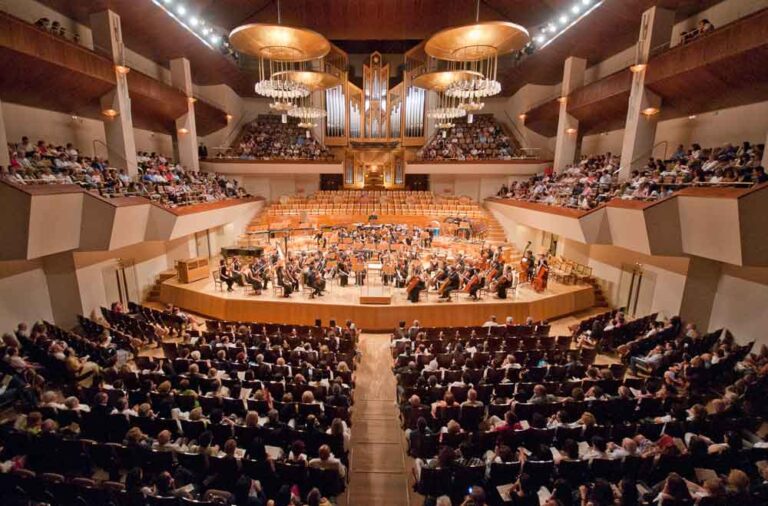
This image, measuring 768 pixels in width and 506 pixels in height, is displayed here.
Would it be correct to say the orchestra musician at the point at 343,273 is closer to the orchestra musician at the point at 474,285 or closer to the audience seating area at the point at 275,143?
the orchestra musician at the point at 474,285

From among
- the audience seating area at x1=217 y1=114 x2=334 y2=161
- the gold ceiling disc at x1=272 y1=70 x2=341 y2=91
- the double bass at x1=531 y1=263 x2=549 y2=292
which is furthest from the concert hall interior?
the gold ceiling disc at x1=272 y1=70 x2=341 y2=91

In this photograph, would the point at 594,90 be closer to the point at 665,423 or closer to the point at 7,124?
the point at 665,423

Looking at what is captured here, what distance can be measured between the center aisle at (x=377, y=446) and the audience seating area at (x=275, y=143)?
15340 mm

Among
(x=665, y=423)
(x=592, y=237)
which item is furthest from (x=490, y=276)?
(x=665, y=423)

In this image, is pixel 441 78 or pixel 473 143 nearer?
pixel 441 78

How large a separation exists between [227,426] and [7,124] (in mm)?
11069

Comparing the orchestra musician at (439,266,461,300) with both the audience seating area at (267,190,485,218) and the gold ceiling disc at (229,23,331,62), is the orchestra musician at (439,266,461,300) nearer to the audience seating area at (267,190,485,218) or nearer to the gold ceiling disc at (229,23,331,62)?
the gold ceiling disc at (229,23,331,62)

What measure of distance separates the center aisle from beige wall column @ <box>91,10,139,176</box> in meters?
10.1

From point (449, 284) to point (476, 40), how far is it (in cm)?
605

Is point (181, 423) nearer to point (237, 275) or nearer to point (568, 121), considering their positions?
point (237, 275)

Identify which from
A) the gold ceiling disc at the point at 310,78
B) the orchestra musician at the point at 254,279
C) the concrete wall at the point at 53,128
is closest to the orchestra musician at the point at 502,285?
the orchestra musician at the point at 254,279

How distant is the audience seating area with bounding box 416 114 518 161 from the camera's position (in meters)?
20.4

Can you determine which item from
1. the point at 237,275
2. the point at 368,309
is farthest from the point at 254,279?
the point at 368,309

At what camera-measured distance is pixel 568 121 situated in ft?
53.1
